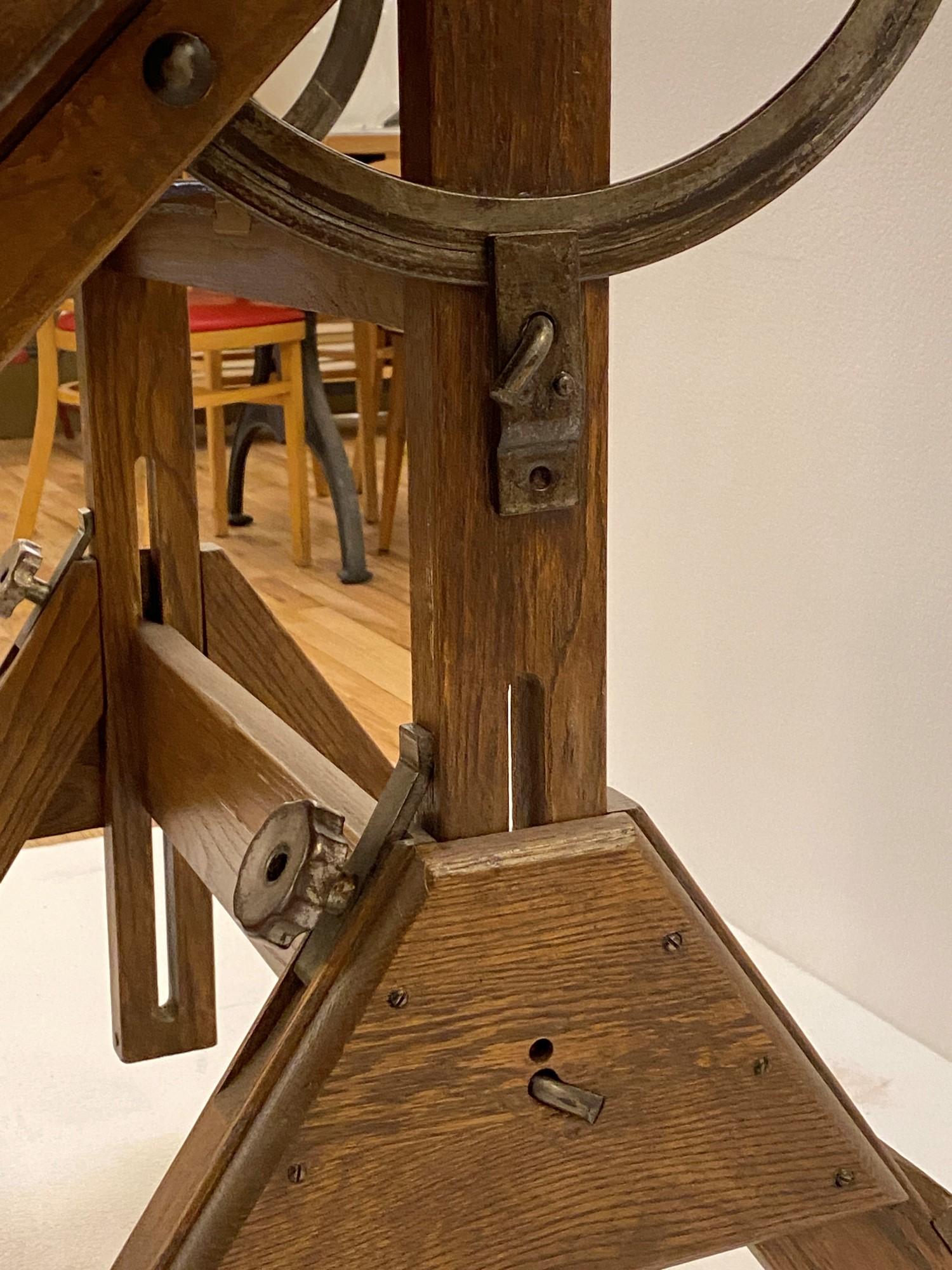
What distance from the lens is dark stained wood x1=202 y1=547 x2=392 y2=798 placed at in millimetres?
1055

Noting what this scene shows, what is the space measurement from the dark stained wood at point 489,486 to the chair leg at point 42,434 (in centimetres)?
260

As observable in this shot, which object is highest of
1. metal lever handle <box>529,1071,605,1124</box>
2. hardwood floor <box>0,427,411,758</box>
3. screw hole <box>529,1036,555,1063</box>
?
screw hole <box>529,1036,555,1063</box>

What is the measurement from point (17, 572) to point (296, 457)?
2303mm

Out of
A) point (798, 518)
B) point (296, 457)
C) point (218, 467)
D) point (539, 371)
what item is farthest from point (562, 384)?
point (218, 467)

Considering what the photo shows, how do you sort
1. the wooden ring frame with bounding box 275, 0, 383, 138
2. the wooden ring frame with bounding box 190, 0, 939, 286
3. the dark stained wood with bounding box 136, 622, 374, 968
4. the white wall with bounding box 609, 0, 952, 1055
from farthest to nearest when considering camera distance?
1. the white wall with bounding box 609, 0, 952, 1055
2. the wooden ring frame with bounding box 275, 0, 383, 138
3. the dark stained wood with bounding box 136, 622, 374, 968
4. the wooden ring frame with bounding box 190, 0, 939, 286

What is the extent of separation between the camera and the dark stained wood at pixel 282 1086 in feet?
1.81

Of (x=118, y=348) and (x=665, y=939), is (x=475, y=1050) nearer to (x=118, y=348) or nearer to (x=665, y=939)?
(x=665, y=939)

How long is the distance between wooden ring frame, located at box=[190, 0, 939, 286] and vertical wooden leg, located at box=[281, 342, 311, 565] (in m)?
2.73

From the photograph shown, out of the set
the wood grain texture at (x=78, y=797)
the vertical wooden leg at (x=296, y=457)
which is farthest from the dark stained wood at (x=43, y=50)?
the vertical wooden leg at (x=296, y=457)

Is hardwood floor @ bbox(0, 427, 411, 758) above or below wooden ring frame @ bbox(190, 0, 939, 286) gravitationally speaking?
below

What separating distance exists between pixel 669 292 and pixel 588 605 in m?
0.83

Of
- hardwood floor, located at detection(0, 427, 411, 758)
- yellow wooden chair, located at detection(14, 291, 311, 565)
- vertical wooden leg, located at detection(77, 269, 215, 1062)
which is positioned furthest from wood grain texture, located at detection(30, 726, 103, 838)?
yellow wooden chair, located at detection(14, 291, 311, 565)

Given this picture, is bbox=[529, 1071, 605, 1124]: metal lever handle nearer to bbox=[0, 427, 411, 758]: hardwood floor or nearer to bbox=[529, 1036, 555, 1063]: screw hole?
bbox=[529, 1036, 555, 1063]: screw hole

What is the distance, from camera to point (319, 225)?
1.69 ft
